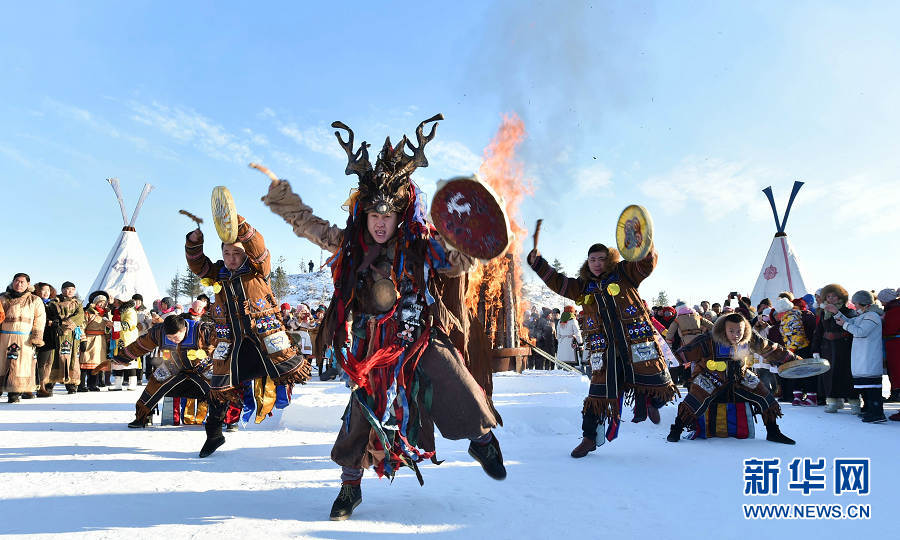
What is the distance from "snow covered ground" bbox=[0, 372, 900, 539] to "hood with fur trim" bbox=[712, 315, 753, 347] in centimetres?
91

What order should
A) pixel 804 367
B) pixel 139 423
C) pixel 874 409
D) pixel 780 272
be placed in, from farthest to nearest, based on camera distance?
1. pixel 780 272
2. pixel 874 409
3. pixel 139 423
4. pixel 804 367

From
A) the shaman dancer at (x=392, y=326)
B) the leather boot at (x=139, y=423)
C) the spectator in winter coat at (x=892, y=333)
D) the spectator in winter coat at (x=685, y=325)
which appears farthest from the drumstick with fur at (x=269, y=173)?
the spectator in winter coat at (x=892, y=333)

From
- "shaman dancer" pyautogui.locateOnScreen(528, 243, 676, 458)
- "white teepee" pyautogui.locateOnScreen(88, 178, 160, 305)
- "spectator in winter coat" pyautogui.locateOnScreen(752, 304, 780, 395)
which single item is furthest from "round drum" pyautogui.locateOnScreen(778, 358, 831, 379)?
"white teepee" pyautogui.locateOnScreen(88, 178, 160, 305)

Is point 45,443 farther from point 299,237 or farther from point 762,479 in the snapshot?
point 762,479

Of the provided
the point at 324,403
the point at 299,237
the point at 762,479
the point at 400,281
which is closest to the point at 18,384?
the point at 324,403

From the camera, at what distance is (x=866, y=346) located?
262 inches

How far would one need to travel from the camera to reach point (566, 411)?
6.16 metres

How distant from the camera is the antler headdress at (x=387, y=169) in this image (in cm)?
322

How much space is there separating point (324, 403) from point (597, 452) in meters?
3.16

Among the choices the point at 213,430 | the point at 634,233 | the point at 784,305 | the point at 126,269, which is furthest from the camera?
the point at 126,269

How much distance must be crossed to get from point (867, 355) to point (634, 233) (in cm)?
439

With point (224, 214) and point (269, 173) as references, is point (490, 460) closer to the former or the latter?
point (269, 173)

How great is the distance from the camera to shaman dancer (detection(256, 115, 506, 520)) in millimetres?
2982

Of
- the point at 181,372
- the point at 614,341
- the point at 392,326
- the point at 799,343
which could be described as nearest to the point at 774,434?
the point at 614,341
